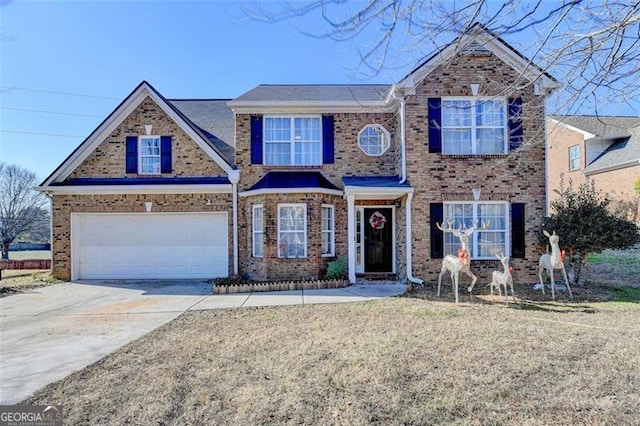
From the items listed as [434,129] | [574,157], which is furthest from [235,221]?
[574,157]

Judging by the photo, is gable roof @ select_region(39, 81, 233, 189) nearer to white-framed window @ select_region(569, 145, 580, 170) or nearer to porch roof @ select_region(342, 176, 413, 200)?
porch roof @ select_region(342, 176, 413, 200)

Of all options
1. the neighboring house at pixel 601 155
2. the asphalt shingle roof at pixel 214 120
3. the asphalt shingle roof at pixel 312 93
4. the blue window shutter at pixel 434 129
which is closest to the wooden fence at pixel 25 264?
the asphalt shingle roof at pixel 214 120

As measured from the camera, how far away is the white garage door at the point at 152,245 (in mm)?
12281

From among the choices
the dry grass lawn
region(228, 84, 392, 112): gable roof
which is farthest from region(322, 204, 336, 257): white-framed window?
the dry grass lawn

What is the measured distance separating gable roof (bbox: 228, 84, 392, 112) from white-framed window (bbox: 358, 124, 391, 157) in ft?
2.38

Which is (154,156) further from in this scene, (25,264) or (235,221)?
(25,264)

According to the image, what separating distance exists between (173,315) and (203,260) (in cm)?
509

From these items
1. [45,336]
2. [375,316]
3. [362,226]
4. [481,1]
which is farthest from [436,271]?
[45,336]

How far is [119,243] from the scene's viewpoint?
12.3 metres

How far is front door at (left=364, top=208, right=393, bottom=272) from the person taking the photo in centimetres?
1204

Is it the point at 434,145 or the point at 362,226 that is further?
the point at 362,226

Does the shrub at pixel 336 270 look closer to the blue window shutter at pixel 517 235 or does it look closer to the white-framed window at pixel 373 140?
the white-framed window at pixel 373 140

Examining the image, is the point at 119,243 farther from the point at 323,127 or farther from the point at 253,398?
the point at 253,398

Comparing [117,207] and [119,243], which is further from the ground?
[117,207]
